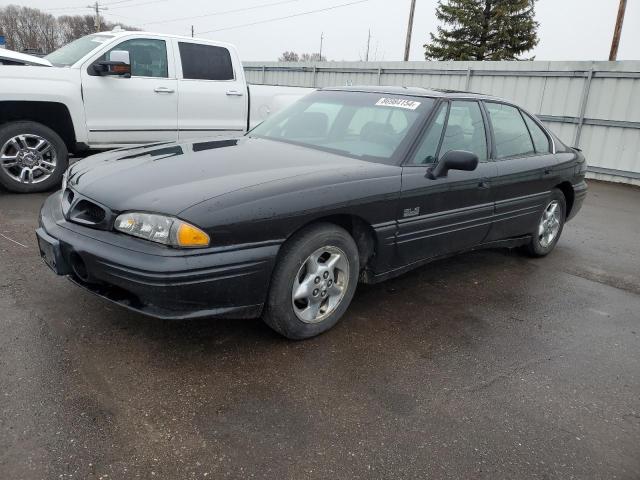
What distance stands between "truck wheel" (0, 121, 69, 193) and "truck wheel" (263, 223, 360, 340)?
4.34m

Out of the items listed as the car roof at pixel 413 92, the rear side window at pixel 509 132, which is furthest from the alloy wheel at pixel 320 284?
the rear side window at pixel 509 132

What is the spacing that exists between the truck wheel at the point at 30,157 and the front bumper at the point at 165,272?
3612mm

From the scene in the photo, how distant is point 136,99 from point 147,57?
1.99ft

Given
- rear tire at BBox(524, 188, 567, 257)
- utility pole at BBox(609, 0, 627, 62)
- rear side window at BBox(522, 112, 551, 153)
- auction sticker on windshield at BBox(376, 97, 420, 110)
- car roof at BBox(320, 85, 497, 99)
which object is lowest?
rear tire at BBox(524, 188, 567, 257)

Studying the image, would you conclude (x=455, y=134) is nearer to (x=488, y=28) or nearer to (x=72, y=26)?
(x=488, y=28)

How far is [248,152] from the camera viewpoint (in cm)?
350

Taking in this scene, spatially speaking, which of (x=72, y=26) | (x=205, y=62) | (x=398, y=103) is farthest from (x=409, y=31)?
(x=72, y=26)

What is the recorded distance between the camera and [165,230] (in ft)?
8.39

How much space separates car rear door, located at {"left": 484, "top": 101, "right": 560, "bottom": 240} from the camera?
4.32 meters

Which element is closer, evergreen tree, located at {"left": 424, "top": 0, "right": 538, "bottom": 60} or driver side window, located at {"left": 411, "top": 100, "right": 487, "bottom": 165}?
driver side window, located at {"left": 411, "top": 100, "right": 487, "bottom": 165}

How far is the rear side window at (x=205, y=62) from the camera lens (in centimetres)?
695

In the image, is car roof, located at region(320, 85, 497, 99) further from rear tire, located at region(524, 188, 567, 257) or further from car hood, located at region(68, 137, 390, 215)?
rear tire, located at region(524, 188, 567, 257)

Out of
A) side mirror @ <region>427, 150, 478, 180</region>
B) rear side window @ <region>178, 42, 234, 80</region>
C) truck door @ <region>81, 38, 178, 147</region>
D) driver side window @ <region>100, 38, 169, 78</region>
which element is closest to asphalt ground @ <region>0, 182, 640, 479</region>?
side mirror @ <region>427, 150, 478, 180</region>

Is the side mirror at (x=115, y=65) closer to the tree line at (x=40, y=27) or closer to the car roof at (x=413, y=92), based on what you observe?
the car roof at (x=413, y=92)
